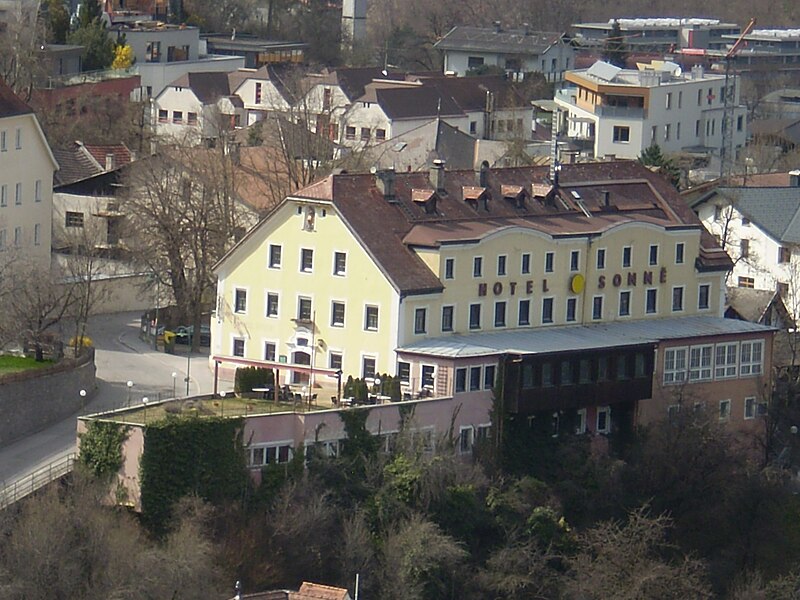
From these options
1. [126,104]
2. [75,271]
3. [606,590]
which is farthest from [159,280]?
[126,104]

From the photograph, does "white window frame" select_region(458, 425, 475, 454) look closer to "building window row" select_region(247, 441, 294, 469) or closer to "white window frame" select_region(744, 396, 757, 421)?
"building window row" select_region(247, 441, 294, 469)

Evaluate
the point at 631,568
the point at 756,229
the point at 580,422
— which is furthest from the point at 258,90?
the point at 631,568

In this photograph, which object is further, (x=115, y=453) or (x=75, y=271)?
(x=75, y=271)

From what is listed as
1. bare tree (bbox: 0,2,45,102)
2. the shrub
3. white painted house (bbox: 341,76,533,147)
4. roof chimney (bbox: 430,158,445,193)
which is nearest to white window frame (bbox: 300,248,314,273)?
roof chimney (bbox: 430,158,445,193)

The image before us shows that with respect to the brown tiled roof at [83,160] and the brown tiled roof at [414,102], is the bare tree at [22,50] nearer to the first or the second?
the brown tiled roof at [83,160]

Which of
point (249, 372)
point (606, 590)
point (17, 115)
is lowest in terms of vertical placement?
point (606, 590)

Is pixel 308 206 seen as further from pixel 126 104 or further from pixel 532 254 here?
pixel 126 104
